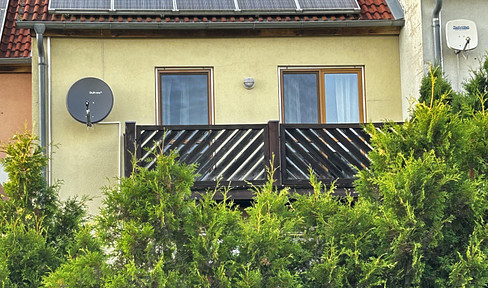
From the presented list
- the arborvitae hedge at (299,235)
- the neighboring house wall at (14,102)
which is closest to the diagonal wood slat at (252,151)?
the neighboring house wall at (14,102)

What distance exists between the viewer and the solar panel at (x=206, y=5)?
1391 centimetres

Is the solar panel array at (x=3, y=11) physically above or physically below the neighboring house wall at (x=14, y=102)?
above

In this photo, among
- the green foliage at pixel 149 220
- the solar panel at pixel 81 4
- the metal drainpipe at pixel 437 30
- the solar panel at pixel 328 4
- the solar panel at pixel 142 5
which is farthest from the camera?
the solar panel at pixel 328 4

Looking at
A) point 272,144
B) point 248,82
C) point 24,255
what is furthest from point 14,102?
point 24,255

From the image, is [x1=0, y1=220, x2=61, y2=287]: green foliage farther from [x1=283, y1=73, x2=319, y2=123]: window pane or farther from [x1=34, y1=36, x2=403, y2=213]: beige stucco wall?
[x1=283, y1=73, x2=319, y2=123]: window pane

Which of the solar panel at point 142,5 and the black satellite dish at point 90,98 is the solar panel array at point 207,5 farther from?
the black satellite dish at point 90,98

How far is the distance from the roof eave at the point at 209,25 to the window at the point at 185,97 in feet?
2.31

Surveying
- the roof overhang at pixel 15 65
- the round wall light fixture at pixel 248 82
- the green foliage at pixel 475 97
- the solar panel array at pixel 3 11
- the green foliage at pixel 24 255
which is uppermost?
the solar panel array at pixel 3 11

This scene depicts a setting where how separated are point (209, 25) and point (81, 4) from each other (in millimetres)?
1980

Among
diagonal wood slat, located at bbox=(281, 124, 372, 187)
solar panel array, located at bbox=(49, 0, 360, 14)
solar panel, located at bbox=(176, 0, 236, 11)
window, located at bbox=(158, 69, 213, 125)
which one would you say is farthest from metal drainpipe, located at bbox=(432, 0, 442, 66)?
window, located at bbox=(158, 69, 213, 125)

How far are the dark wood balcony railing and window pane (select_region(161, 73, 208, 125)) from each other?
3.08 ft

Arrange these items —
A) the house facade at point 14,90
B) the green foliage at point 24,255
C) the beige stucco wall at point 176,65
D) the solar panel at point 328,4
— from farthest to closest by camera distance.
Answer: the house facade at point 14,90
the solar panel at point 328,4
the beige stucco wall at point 176,65
the green foliage at point 24,255

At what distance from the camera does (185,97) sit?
13.8m

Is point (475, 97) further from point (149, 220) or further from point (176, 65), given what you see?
point (176, 65)
